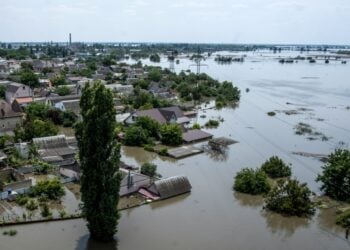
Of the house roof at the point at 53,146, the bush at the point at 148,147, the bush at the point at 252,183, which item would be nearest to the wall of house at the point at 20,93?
the house roof at the point at 53,146

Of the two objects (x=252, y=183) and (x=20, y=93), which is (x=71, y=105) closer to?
(x=20, y=93)

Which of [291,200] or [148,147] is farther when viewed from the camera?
[148,147]

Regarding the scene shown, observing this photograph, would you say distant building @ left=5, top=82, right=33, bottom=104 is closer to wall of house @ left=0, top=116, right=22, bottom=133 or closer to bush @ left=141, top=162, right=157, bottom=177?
wall of house @ left=0, top=116, right=22, bottom=133

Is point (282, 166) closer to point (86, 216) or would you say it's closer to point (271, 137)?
point (271, 137)

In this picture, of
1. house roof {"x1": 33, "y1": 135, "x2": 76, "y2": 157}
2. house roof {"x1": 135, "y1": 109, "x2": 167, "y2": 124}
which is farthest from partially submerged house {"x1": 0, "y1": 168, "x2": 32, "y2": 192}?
house roof {"x1": 135, "y1": 109, "x2": 167, "y2": 124}

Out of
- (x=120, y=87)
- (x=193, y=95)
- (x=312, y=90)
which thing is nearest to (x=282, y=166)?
(x=193, y=95)

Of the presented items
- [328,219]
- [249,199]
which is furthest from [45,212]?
[328,219]
